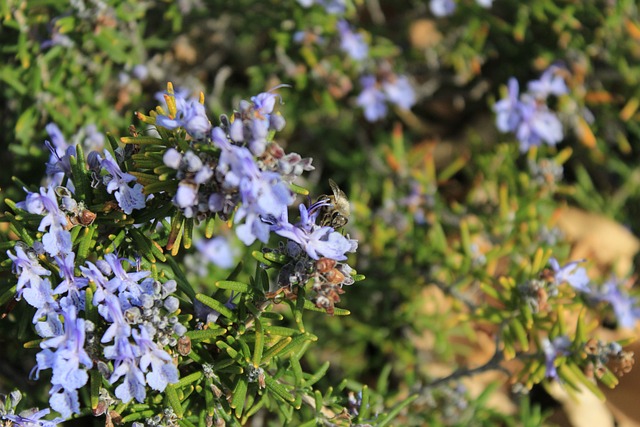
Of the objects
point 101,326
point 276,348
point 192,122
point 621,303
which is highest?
point 192,122

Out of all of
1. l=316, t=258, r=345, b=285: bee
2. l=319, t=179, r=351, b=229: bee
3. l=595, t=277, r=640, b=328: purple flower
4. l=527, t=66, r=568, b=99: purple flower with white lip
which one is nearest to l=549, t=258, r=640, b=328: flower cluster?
l=595, t=277, r=640, b=328: purple flower

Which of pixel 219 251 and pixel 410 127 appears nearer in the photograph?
pixel 219 251

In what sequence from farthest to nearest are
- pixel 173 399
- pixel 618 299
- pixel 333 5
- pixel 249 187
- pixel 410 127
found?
1. pixel 410 127
2. pixel 333 5
3. pixel 618 299
4. pixel 173 399
5. pixel 249 187

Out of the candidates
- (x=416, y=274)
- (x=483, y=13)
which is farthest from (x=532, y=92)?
(x=416, y=274)

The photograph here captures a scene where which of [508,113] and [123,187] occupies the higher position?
[123,187]

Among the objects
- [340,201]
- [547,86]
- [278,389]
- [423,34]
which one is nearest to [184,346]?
[278,389]

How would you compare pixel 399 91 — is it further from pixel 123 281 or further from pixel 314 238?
pixel 123 281

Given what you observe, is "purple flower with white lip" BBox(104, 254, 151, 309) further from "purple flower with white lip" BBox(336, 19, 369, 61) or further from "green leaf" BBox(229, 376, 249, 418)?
"purple flower with white lip" BBox(336, 19, 369, 61)
